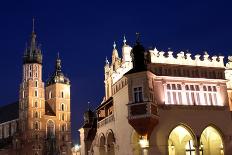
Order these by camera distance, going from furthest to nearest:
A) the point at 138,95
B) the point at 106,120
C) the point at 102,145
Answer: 1. the point at 102,145
2. the point at 106,120
3. the point at 138,95

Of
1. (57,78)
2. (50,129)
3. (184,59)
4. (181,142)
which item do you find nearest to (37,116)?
(50,129)

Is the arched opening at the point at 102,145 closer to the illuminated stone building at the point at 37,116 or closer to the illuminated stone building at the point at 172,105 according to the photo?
the illuminated stone building at the point at 172,105

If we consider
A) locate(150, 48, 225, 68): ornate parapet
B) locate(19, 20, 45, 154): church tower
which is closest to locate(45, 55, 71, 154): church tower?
locate(19, 20, 45, 154): church tower

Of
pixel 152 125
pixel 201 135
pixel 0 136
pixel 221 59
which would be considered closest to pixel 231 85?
pixel 221 59

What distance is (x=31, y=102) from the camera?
11062cm

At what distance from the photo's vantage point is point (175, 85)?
38625mm

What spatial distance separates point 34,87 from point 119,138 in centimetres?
7620

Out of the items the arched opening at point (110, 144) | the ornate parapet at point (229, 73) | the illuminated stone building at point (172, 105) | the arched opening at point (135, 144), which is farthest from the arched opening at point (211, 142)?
the arched opening at point (110, 144)

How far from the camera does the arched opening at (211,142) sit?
128 ft

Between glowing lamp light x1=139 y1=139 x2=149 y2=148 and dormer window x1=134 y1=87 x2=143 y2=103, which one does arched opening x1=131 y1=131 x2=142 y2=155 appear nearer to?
glowing lamp light x1=139 y1=139 x2=149 y2=148

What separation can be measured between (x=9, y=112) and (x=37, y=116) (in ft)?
65.6

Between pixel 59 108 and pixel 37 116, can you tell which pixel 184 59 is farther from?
pixel 59 108

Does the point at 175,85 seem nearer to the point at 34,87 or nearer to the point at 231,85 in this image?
the point at 231,85

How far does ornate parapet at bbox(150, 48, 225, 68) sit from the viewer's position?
3894cm
